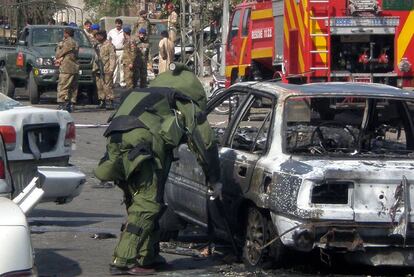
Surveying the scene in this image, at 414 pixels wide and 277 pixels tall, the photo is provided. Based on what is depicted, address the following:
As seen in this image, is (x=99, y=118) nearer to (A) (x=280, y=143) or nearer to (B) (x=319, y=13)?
(B) (x=319, y=13)

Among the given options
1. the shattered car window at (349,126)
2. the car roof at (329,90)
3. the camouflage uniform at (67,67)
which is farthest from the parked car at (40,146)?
the camouflage uniform at (67,67)

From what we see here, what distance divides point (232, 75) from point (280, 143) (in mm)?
15535

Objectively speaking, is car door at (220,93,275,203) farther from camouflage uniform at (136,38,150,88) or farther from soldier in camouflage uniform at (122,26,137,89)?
camouflage uniform at (136,38,150,88)

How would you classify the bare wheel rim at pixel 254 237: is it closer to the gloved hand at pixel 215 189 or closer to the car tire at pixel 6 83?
the gloved hand at pixel 215 189

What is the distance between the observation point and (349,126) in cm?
878

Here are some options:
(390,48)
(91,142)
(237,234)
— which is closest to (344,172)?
(237,234)

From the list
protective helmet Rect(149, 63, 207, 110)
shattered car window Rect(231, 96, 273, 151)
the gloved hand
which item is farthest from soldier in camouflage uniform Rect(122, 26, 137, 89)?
the gloved hand

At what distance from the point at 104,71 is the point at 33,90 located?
1800 mm

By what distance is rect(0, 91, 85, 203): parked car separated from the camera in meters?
8.55

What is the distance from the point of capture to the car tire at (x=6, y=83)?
2584cm

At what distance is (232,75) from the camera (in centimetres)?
2348

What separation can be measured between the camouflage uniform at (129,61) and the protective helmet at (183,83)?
1558 centimetres

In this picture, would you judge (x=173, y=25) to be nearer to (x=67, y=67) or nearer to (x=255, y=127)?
(x=67, y=67)

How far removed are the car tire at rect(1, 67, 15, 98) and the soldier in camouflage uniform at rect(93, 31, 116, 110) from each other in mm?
2727
